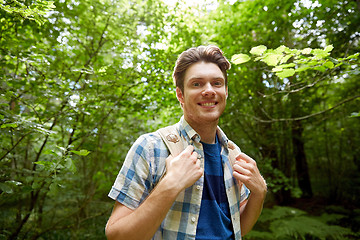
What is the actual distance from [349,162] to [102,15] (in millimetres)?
9729

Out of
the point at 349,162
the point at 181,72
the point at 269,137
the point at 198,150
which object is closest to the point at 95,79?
the point at 181,72

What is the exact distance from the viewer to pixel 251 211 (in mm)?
1630

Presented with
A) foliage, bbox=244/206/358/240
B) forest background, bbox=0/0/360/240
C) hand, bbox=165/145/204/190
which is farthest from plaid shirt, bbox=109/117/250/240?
foliage, bbox=244/206/358/240

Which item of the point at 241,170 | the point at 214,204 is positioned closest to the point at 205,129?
the point at 241,170

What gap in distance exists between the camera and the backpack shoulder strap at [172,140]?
1.41m

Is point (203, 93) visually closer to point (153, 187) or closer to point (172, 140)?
point (172, 140)

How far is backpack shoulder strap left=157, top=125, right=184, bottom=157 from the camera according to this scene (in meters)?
1.41

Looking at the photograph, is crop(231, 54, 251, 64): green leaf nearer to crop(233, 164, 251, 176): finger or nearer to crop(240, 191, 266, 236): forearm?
crop(233, 164, 251, 176): finger

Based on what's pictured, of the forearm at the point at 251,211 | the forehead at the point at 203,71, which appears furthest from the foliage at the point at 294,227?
the forehead at the point at 203,71

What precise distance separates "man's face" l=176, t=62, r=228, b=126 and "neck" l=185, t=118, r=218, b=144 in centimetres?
2

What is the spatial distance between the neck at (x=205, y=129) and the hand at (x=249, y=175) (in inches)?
10.0

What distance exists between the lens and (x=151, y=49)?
3.87 metres

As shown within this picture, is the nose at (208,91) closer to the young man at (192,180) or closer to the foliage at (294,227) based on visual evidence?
the young man at (192,180)

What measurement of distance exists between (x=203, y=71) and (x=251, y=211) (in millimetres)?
1033
